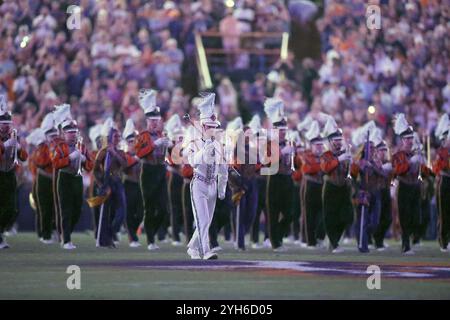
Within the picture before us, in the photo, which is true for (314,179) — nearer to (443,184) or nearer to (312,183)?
(312,183)

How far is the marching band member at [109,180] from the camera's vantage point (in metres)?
28.1

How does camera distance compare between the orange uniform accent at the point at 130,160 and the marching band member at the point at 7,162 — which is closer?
the marching band member at the point at 7,162

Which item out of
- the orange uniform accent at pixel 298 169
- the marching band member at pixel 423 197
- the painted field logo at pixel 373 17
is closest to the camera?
the marching band member at pixel 423 197

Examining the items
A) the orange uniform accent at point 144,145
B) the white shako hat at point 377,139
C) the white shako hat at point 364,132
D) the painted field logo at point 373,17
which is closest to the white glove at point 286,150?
the white shako hat at point 364,132

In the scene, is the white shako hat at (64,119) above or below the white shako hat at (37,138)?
above

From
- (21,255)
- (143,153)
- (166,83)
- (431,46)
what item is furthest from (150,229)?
(431,46)

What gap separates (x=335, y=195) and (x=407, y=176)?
1.46 meters

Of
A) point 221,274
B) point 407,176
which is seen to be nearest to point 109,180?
point 407,176

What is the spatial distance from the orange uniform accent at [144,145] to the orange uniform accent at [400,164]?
4.59 meters

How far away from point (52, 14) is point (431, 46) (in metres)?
10.4

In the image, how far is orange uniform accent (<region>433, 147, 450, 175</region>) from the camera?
2733 cm

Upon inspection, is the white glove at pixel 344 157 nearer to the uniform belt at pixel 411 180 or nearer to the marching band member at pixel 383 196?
the marching band member at pixel 383 196

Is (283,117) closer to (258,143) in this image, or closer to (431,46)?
(258,143)

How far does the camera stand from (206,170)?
23.2 meters
